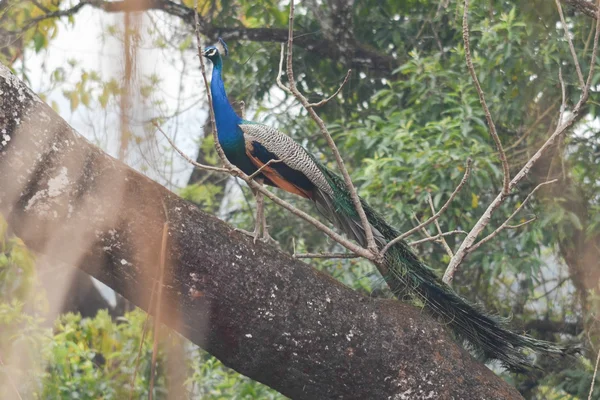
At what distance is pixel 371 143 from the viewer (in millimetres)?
4699

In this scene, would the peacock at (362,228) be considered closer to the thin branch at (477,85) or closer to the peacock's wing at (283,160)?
the peacock's wing at (283,160)

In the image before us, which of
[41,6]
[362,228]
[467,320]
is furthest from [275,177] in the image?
[41,6]

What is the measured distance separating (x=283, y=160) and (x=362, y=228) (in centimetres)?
47

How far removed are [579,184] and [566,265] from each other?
1.87 feet

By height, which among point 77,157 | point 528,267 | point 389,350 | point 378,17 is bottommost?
point 389,350

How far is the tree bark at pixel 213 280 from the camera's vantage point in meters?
2.16

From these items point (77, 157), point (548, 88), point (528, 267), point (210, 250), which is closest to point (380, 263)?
point (210, 250)

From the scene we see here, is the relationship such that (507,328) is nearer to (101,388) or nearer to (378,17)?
(101,388)

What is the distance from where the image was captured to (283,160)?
3293 millimetres

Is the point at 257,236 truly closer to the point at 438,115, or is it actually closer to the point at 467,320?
the point at 467,320

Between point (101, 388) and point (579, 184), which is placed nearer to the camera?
point (101, 388)

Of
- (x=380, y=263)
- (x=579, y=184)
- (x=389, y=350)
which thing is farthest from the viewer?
(x=579, y=184)

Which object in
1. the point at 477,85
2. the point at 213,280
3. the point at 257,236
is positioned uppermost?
the point at 477,85

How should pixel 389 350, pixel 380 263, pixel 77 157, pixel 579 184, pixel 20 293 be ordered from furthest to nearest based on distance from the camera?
pixel 579 184 → pixel 20 293 → pixel 380 263 → pixel 389 350 → pixel 77 157
